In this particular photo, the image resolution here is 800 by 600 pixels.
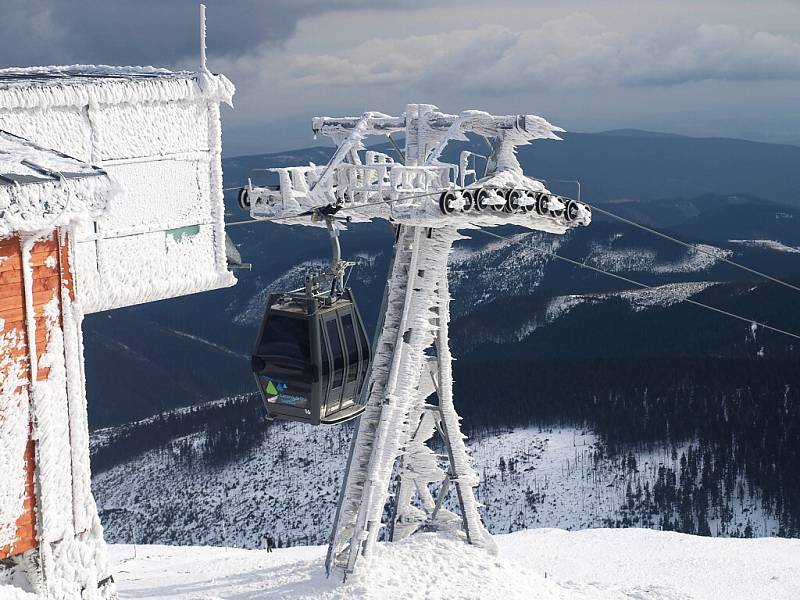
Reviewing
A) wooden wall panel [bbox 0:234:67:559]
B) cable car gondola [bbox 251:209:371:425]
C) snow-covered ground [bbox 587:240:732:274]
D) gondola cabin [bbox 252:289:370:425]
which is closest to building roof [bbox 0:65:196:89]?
cable car gondola [bbox 251:209:371:425]

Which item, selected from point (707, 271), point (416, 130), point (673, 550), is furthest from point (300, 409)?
point (707, 271)

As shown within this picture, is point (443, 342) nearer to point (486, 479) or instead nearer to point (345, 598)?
point (345, 598)

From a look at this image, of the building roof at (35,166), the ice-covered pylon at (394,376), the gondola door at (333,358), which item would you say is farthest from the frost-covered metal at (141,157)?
the ice-covered pylon at (394,376)

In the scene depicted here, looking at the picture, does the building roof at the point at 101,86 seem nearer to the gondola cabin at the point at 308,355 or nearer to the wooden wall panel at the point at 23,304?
the gondola cabin at the point at 308,355

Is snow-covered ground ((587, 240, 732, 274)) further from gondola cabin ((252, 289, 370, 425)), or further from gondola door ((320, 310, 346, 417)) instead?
gondola door ((320, 310, 346, 417))

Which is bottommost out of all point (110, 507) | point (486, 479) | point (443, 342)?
point (110, 507)

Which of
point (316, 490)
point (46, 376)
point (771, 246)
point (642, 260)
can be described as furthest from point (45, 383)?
point (771, 246)

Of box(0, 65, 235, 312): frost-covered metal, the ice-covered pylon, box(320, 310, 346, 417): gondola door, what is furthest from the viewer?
the ice-covered pylon
